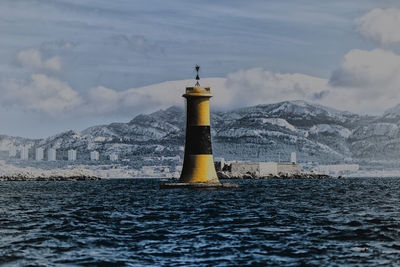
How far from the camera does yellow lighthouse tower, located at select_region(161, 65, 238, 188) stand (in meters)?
48.8

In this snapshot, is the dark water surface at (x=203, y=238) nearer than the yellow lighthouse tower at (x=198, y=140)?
Yes

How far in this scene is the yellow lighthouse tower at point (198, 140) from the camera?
48.8 metres

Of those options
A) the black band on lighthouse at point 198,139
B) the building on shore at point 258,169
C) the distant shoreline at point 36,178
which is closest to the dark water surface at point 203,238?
the black band on lighthouse at point 198,139

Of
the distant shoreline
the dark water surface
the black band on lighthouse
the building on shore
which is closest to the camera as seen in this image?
the dark water surface

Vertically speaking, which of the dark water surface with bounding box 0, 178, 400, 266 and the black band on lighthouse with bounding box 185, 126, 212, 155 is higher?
the black band on lighthouse with bounding box 185, 126, 212, 155

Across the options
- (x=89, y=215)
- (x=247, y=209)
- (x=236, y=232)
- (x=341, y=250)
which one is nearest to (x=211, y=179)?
(x=247, y=209)

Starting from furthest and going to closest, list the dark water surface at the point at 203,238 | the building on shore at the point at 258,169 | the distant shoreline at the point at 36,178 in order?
the building on shore at the point at 258,169, the distant shoreline at the point at 36,178, the dark water surface at the point at 203,238

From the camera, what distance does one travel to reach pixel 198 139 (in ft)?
160

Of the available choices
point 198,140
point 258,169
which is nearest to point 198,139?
point 198,140

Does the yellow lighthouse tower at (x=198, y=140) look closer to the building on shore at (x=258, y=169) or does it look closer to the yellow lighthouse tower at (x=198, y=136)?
the yellow lighthouse tower at (x=198, y=136)

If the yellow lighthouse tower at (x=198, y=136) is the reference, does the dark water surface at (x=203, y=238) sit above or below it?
below

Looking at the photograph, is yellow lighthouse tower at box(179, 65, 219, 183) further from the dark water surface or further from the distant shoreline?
the distant shoreline

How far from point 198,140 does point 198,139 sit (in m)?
0.08

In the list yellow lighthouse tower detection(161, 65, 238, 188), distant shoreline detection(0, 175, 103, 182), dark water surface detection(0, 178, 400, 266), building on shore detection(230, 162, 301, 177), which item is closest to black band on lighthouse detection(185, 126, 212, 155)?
yellow lighthouse tower detection(161, 65, 238, 188)
